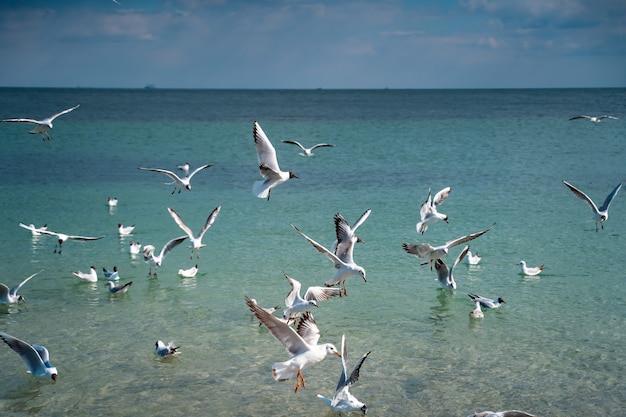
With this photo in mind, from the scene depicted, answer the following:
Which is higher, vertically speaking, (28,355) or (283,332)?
(283,332)

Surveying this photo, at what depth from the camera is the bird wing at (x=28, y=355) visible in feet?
34.0

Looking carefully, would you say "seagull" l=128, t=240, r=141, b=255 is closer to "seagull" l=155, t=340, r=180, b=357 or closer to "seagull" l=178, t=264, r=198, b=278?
"seagull" l=178, t=264, r=198, b=278

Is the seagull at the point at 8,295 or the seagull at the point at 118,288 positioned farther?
the seagull at the point at 118,288

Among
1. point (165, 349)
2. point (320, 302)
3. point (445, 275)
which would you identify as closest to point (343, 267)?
point (320, 302)

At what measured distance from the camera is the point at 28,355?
417 inches

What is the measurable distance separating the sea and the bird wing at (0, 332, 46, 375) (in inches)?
9.3

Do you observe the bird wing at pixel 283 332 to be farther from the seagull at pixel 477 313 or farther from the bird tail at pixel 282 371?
the seagull at pixel 477 313

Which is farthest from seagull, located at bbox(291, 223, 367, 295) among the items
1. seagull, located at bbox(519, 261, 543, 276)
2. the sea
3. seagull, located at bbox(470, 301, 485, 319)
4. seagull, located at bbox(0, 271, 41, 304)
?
seagull, located at bbox(0, 271, 41, 304)

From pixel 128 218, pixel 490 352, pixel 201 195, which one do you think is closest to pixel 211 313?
pixel 490 352

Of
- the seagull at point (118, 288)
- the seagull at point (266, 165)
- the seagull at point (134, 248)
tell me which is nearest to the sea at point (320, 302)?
the seagull at point (118, 288)

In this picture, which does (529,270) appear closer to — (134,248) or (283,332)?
(283,332)

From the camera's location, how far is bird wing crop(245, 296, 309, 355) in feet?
28.2

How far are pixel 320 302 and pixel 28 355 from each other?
19.0 ft

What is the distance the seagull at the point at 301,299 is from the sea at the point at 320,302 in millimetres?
691
